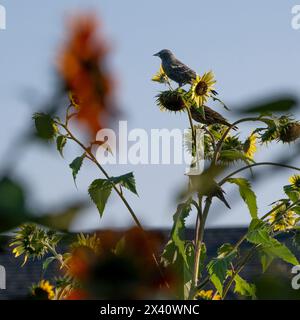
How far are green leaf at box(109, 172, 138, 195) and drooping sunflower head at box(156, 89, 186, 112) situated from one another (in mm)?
318

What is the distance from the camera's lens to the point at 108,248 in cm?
25

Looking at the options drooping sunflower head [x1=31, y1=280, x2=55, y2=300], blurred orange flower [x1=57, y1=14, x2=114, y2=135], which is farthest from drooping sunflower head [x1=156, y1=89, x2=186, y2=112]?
blurred orange flower [x1=57, y1=14, x2=114, y2=135]

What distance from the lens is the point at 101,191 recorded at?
175 centimetres

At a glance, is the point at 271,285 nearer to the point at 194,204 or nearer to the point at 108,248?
the point at 108,248

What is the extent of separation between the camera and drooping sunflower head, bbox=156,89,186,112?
195 centimetres

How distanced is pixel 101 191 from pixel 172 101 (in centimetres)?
34

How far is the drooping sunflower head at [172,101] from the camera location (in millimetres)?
1954

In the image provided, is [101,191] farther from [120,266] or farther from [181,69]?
[120,266]

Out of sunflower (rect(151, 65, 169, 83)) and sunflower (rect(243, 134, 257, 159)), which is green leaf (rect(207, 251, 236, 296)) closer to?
sunflower (rect(243, 134, 257, 159))

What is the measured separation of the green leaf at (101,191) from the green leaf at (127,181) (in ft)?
0.18

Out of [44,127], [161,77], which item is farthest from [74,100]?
[161,77]

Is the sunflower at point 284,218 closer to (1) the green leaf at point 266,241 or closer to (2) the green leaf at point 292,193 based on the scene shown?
(2) the green leaf at point 292,193
